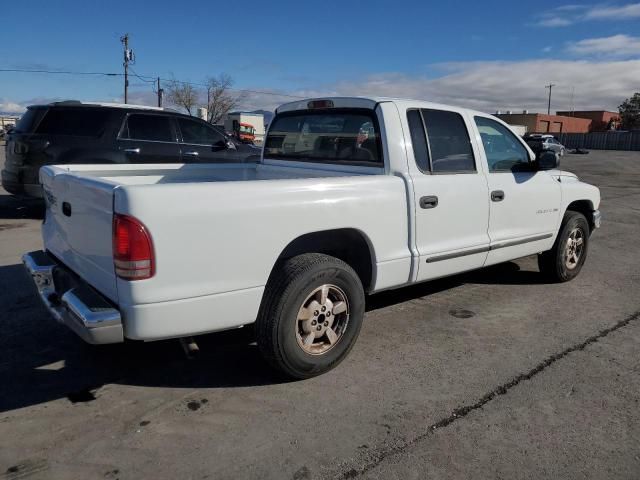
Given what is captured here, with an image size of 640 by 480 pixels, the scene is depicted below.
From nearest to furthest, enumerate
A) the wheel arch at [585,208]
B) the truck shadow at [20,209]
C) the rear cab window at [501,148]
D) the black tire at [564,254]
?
1. the rear cab window at [501,148]
2. the black tire at [564,254]
3. the wheel arch at [585,208]
4. the truck shadow at [20,209]

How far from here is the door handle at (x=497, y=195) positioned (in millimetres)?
4594

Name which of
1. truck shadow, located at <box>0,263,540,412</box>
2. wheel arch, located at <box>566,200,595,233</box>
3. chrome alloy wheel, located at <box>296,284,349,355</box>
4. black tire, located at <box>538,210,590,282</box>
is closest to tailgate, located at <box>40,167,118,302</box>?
truck shadow, located at <box>0,263,540,412</box>

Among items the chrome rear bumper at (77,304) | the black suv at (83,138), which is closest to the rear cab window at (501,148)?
the chrome rear bumper at (77,304)

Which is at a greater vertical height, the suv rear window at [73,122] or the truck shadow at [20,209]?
the suv rear window at [73,122]

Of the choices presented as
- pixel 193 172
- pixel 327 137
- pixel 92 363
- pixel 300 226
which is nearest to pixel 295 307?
pixel 300 226

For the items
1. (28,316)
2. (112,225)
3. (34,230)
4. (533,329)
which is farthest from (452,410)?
(34,230)

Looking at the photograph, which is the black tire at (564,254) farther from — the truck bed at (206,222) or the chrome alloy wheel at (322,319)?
the chrome alloy wheel at (322,319)

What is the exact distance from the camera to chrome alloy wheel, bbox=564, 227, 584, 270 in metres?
5.75

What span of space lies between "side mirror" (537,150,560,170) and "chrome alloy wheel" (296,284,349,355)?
2.56 meters

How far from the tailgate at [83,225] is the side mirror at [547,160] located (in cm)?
377

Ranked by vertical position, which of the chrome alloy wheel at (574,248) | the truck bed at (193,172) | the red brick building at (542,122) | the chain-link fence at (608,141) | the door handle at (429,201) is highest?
the red brick building at (542,122)

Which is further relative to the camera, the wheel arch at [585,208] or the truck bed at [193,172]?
the wheel arch at [585,208]

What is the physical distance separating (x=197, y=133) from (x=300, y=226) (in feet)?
20.9

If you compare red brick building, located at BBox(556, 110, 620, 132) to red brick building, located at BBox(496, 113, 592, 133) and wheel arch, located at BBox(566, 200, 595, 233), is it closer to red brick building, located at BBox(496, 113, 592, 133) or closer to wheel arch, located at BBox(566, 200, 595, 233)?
red brick building, located at BBox(496, 113, 592, 133)
